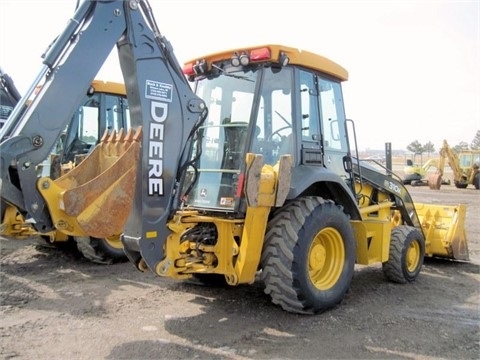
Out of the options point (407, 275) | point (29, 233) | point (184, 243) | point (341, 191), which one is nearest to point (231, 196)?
point (184, 243)

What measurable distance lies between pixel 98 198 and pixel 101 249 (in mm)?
3061

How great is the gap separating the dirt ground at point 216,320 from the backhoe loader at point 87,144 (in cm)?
46

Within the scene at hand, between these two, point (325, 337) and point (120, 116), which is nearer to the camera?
point (325, 337)

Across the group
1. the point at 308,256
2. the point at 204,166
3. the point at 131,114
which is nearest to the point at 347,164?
the point at 308,256

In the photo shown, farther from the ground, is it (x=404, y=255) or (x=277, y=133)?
(x=277, y=133)

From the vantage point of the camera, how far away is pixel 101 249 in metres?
6.47

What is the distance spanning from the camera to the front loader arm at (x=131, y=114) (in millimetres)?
3305

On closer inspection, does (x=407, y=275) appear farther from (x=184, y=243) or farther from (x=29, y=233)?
(x=29, y=233)

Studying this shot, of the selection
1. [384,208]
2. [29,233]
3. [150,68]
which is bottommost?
[29,233]

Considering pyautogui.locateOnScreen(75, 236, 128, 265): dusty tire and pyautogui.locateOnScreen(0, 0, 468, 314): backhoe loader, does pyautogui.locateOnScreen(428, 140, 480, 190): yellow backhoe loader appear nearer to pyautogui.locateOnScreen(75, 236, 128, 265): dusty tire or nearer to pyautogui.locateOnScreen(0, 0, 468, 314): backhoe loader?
pyautogui.locateOnScreen(0, 0, 468, 314): backhoe loader

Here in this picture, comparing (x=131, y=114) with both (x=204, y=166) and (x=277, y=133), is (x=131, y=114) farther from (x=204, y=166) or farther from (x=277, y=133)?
(x=277, y=133)

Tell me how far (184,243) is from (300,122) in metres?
1.62

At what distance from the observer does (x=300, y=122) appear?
4629 millimetres

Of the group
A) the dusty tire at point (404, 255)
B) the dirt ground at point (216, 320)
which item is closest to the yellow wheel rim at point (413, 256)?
the dusty tire at point (404, 255)
